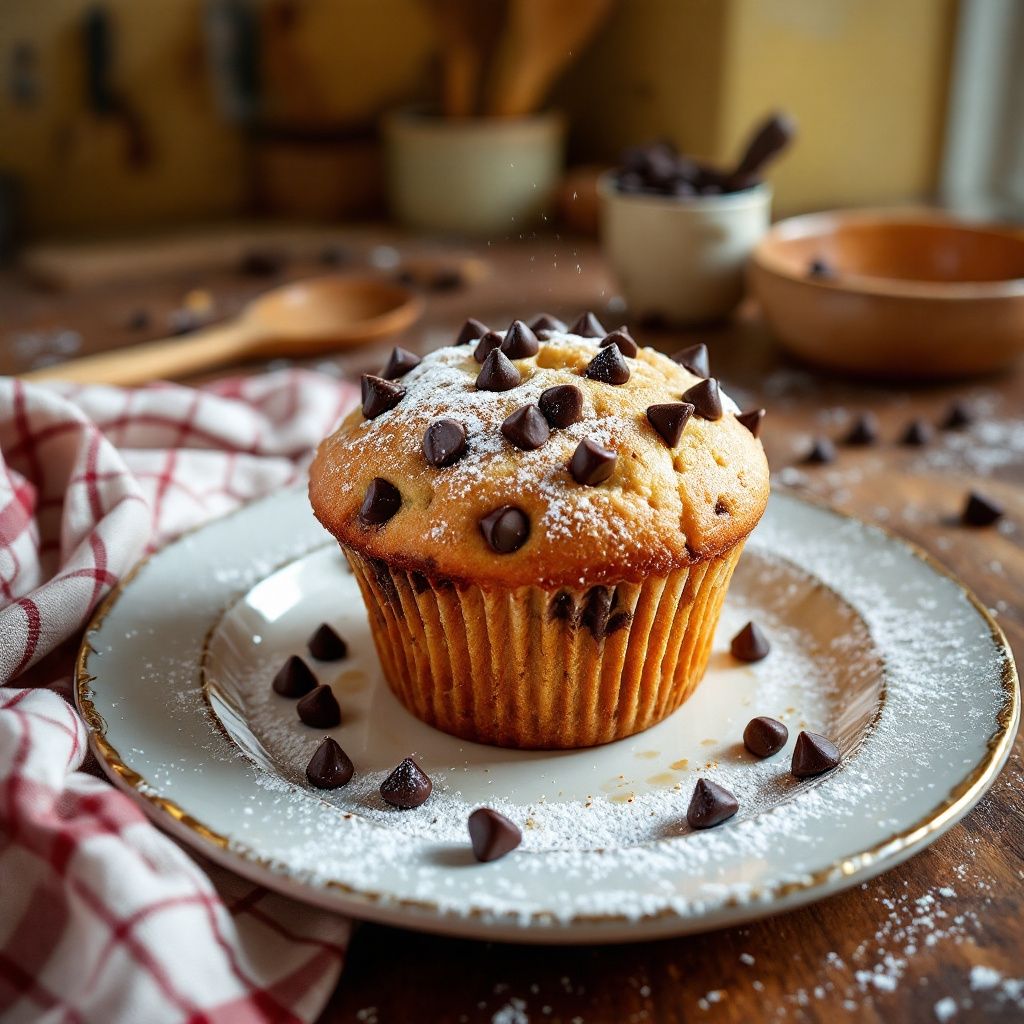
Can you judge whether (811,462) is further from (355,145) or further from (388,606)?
(355,145)

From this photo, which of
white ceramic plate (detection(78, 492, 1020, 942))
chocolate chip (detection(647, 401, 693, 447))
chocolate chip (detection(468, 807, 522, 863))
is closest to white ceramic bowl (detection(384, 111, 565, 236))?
white ceramic plate (detection(78, 492, 1020, 942))

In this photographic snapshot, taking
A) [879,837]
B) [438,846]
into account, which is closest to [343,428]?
[438,846]

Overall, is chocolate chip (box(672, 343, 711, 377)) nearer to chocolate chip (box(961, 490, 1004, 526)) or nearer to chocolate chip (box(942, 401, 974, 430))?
chocolate chip (box(961, 490, 1004, 526))

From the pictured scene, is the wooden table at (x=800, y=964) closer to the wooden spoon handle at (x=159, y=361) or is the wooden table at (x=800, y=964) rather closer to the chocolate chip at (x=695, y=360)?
the chocolate chip at (x=695, y=360)

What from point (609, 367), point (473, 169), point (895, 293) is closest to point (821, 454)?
point (895, 293)

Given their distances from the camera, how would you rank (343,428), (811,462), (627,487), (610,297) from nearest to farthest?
(627,487) → (343,428) → (811,462) → (610,297)

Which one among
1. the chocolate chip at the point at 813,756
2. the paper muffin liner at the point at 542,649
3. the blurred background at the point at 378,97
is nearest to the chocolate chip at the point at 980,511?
the paper muffin liner at the point at 542,649
